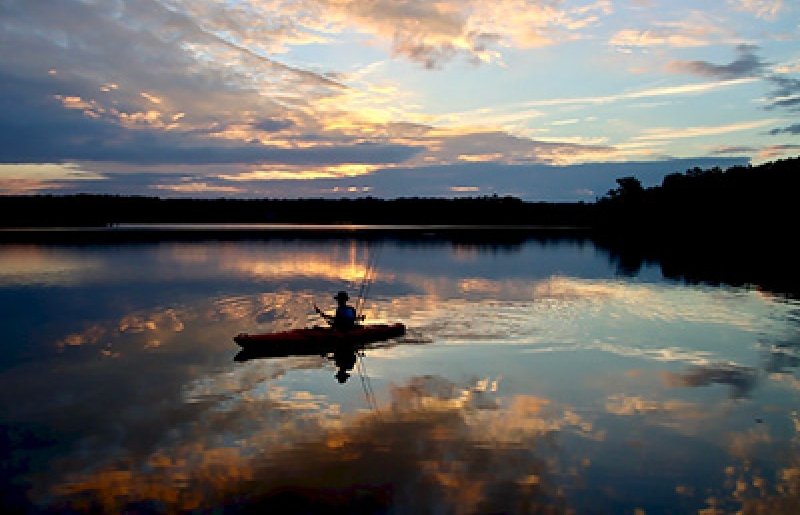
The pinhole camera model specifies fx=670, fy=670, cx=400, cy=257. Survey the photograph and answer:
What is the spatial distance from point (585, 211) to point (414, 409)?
530 feet

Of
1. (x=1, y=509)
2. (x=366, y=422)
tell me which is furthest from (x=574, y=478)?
(x=1, y=509)

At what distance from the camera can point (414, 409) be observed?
13.8 meters

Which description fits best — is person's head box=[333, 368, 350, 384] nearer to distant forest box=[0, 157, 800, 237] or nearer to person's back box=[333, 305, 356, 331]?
person's back box=[333, 305, 356, 331]

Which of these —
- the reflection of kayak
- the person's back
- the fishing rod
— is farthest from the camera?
the fishing rod

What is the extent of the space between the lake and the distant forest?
5429 cm

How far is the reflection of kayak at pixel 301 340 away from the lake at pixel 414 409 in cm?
58

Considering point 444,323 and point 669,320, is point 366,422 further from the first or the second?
point 669,320

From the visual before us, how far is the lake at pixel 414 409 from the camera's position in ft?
31.7

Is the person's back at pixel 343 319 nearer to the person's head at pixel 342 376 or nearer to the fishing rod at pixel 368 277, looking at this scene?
the person's head at pixel 342 376

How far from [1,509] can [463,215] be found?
16337cm

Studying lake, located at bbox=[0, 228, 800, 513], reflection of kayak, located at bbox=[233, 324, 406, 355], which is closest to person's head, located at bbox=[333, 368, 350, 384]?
lake, located at bbox=[0, 228, 800, 513]

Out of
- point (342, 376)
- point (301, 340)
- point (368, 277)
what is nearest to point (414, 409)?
point (342, 376)

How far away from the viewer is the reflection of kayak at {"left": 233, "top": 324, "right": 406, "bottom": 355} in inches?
738

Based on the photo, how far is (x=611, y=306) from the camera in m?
29.8
